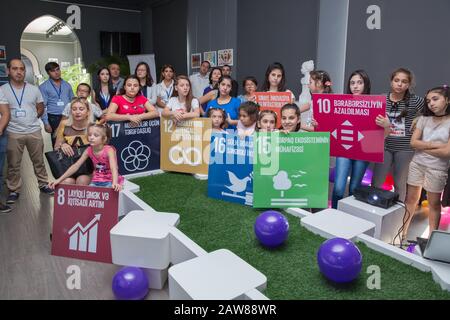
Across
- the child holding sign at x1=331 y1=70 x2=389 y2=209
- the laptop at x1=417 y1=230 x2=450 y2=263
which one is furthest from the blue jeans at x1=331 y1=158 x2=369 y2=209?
the laptop at x1=417 y1=230 x2=450 y2=263

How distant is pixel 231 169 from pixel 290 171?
0.54 m

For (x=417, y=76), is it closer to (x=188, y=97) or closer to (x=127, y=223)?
(x=188, y=97)

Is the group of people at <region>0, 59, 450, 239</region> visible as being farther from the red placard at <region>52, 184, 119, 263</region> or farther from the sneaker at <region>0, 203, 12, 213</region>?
the red placard at <region>52, 184, 119, 263</region>

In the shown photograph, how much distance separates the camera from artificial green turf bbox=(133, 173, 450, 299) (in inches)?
73.9

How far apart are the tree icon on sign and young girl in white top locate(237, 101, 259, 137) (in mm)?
665

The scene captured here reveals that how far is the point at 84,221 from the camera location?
253 cm

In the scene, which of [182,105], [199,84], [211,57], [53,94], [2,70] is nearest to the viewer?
[182,105]

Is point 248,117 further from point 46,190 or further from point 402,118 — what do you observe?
point 46,190

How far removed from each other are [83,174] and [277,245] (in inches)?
69.3

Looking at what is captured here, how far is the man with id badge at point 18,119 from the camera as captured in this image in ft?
12.5

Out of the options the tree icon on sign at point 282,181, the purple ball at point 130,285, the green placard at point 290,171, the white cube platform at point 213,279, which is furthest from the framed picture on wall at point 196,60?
the white cube platform at point 213,279

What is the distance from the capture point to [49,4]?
379 inches

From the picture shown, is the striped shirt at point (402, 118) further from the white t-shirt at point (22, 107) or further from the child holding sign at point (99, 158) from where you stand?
the white t-shirt at point (22, 107)

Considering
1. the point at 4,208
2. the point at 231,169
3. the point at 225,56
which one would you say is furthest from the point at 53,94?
Result: the point at 225,56
